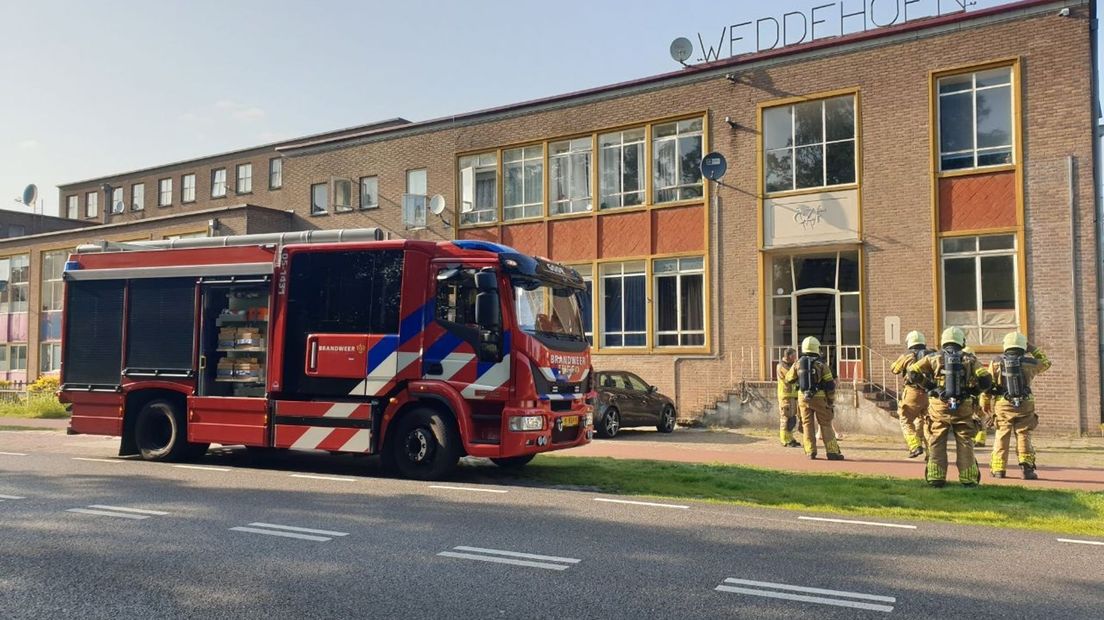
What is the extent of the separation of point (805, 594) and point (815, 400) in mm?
8544

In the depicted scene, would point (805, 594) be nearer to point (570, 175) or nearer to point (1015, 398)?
point (1015, 398)

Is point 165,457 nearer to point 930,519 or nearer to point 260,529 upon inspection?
point 260,529

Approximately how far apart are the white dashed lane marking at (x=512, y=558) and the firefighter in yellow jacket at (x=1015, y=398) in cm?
710

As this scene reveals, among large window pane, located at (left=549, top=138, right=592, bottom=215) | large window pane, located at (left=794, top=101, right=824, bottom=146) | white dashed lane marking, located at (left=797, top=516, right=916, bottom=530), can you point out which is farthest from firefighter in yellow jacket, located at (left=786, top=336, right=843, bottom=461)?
large window pane, located at (left=549, top=138, right=592, bottom=215)

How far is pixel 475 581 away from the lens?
19.2 feet

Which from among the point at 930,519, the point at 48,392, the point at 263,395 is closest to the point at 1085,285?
the point at 930,519

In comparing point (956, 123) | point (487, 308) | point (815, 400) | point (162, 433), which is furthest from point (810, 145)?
point (162, 433)

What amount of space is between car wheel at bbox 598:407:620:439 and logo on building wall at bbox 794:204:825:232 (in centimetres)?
670

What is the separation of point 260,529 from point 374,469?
473cm

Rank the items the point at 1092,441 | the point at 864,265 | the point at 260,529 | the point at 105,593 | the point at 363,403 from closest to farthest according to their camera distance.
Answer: the point at 105,593
the point at 260,529
the point at 363,403
the point at 1092,441
the point at 864,265

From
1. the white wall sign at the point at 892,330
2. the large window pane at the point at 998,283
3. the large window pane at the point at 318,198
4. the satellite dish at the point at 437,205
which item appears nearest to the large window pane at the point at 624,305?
the satellite dish at the point at 437,205

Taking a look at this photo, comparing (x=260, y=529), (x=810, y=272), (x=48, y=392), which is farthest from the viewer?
(x=48, y=392)

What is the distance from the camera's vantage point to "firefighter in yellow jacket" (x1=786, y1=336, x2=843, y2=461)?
13750 mm

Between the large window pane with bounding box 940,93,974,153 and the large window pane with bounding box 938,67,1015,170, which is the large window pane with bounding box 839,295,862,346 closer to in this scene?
the large window pane with bounding box 938,67,1015,170
